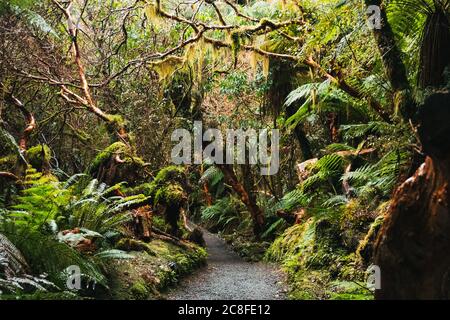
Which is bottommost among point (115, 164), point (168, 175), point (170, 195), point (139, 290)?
point (139, 290)

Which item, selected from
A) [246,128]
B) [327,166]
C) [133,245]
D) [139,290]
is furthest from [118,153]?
[246,128]

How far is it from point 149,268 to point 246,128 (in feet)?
22.4

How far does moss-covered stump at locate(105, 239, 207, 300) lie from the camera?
14.3 ft

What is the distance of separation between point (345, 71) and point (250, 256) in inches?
164

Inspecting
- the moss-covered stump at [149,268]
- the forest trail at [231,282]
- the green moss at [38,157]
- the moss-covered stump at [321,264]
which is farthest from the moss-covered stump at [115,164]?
the moss-covered stump at [321,264]

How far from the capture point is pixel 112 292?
13.5ft

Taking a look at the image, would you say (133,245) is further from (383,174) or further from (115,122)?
(383,174)

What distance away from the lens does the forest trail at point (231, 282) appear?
4984mm

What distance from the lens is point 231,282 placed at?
19.2 ft

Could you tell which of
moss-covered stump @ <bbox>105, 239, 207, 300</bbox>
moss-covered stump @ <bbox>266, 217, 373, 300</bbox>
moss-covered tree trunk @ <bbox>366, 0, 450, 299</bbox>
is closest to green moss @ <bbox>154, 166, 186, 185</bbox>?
moss-covered stump @ <bbox>105, 239, 207, 300</bbox>

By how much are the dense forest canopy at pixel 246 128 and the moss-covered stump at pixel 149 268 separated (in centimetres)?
10

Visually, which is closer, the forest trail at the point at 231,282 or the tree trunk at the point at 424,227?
the tree trunk at the point at 424,227

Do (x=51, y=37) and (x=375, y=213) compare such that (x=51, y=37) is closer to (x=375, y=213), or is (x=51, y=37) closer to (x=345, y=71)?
(x=345, y=71)

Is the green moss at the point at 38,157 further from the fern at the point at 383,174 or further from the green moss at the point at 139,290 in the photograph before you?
the fern at the point at 383,174
